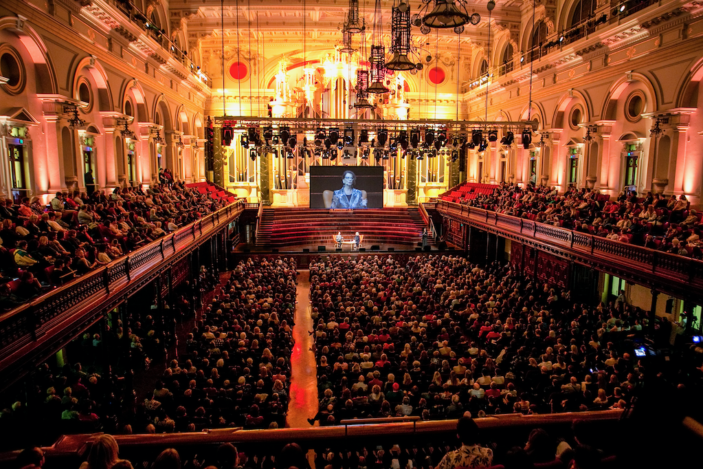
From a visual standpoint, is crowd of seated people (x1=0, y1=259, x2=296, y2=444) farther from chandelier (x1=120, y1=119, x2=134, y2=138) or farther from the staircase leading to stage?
the staircase leading to stage

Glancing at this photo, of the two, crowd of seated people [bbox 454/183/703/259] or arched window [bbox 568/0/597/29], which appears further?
arched window [bbox 568/0/597/29]

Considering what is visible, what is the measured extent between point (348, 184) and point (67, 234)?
65.1ft

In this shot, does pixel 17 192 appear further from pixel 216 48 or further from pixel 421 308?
pixel 216 48

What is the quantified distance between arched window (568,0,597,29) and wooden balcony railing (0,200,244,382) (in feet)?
61.5

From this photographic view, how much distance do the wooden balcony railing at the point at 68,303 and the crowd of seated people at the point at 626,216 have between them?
12.2m

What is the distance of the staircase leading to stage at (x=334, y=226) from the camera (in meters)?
26.3

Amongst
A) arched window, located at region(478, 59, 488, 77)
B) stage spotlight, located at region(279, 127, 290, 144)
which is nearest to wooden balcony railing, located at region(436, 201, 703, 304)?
stage spotlight, located at region(279, 127, 290, 144)

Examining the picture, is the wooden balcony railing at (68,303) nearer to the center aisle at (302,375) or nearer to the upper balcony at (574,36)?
the center aisle at (302,375)

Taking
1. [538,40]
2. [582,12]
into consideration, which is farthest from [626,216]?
[538,40]

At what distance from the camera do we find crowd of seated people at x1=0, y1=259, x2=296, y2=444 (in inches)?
285

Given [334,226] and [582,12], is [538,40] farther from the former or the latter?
[334,226]

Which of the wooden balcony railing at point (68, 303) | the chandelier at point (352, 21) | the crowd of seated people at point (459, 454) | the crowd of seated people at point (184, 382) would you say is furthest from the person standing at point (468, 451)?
the chandelier at point (352, 21)

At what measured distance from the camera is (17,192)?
1167 centimetres

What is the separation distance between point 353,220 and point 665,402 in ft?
85.1
